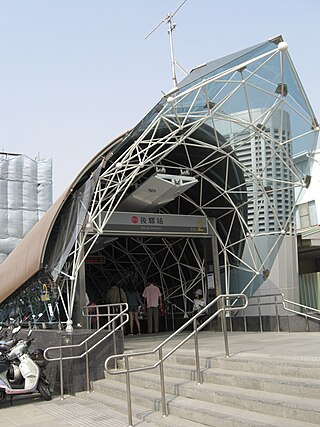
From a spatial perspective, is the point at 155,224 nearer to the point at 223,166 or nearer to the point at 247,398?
the point at 223,166

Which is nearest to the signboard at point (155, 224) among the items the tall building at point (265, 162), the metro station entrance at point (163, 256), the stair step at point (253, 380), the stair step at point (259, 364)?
the metro station entrance at point (163, 256)

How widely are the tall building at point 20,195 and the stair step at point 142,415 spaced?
3011cm

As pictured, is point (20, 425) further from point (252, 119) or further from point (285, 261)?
point (285, 261)

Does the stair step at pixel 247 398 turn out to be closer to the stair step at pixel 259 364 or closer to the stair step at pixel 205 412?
the stair step at pixel 205 412

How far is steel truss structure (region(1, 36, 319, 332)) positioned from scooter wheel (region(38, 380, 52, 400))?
3.55m

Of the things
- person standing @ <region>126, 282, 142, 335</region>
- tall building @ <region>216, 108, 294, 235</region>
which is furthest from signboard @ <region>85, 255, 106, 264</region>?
tall building @ <region>216, 108, 294, 235</region>

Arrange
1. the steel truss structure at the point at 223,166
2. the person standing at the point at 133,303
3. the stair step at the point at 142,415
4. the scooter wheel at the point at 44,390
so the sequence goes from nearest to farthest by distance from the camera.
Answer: the stair step at the point at 142,415 → the scooter wheel at the point at 44,390 → the steel truss structure at the point at 223,166 → the person standing at the point at 133,303

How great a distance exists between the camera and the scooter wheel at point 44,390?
912cm

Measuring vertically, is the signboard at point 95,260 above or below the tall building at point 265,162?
below

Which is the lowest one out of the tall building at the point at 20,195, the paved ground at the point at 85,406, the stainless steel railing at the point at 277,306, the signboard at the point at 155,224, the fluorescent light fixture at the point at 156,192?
the paved ground at the point at 85,406

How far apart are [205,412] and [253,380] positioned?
0.85 m

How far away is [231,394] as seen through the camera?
657 cm

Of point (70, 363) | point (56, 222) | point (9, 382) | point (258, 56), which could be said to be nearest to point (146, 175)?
point (56, 222)

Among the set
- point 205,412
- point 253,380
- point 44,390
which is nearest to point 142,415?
point 205,412
